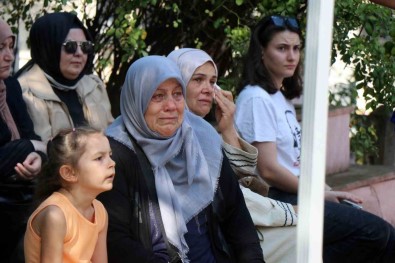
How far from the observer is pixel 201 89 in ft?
16.7

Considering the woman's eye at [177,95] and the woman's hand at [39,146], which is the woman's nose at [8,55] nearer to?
the woman's hand at [39,146]

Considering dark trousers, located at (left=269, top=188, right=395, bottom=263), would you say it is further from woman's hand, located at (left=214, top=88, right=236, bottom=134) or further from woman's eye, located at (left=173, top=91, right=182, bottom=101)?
A: woman's eye, located at (left=173, top=91, right=182, bottom=101)

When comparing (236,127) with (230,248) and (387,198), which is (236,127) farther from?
(387,198)

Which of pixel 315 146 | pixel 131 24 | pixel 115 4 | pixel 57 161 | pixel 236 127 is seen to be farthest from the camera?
pixel 115 4

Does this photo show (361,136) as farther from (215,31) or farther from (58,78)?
(58,78)

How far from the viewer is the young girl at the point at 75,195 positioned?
388cm

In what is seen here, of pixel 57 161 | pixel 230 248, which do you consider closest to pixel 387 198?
pixel 230 248

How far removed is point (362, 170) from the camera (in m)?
7.48

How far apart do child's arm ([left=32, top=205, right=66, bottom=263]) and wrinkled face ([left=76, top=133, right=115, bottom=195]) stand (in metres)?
0.19

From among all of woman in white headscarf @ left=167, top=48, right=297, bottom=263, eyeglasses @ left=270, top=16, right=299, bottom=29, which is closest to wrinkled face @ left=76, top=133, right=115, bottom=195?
woman in white headscarf @ left=167, top=48, right=297, bottom=263

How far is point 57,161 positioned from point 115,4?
327 cm

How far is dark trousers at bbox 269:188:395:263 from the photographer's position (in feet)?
18.0

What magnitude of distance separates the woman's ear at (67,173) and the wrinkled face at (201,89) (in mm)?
1194

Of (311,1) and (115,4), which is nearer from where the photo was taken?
(311,1)
